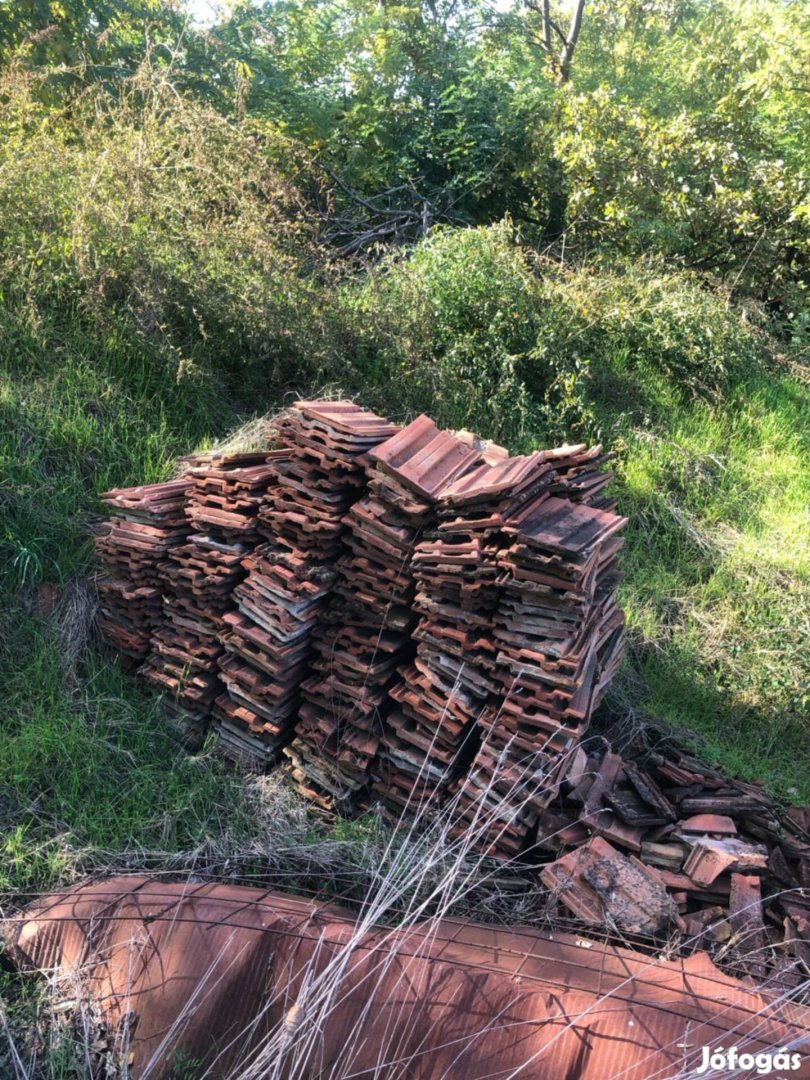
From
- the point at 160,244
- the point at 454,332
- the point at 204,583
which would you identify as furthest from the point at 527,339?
the point at 204,583

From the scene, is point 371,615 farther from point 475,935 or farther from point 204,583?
point 475,935

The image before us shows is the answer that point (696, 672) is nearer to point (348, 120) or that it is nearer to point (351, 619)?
point (351, 619)

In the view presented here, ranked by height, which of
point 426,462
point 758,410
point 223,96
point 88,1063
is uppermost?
point 223,96

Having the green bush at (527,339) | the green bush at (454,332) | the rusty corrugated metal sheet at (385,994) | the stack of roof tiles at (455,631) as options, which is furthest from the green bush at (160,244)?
the rusty corrugated metal sheet at (385,994)

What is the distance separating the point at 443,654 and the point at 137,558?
72.2 inches

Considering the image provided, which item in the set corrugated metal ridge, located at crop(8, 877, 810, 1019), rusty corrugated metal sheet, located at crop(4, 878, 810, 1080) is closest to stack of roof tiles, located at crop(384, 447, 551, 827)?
corrugated metal ridge, located at crop(8, 877, 810, 1019)

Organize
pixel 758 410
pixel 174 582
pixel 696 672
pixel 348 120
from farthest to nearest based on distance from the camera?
1. pixel 348 120
2. pixel 758 410
3. pixel 696 672
4. pixel 174 582

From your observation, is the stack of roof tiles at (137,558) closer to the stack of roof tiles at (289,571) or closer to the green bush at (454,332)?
the stack of roof tiles at (289,571)

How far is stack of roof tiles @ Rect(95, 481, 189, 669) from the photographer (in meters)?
4.27

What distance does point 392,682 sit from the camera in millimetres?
3918

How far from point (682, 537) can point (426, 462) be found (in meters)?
3.36

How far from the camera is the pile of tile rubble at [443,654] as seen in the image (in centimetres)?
336

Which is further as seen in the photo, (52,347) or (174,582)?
(52,347)

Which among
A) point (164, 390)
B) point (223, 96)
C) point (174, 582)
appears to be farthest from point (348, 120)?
point (174, 582)
